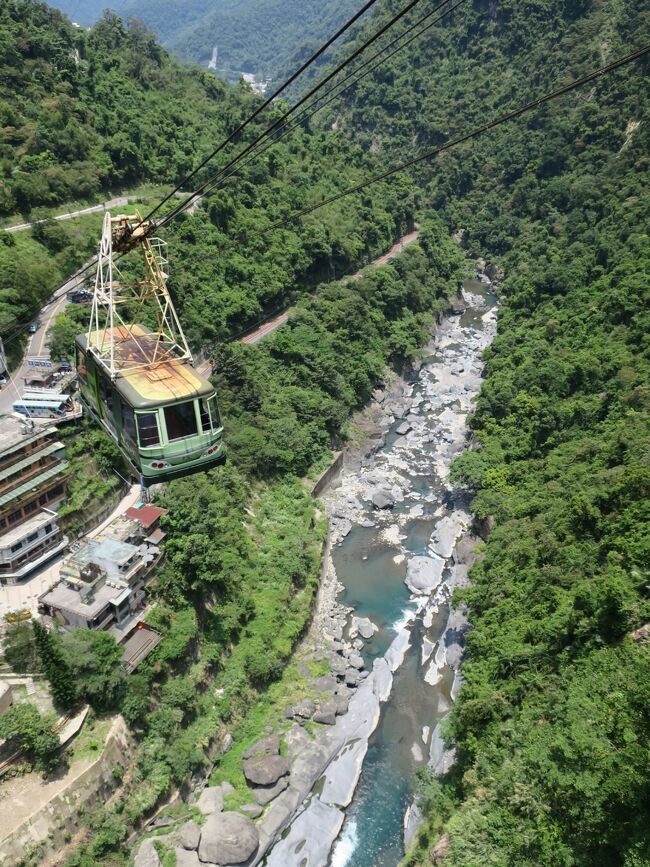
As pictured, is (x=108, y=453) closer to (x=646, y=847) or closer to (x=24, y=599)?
(x=24, y=599)

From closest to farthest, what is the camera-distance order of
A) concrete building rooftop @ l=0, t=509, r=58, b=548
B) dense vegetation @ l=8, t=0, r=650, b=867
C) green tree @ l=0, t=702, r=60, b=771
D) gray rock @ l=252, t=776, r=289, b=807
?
dense vegetation @ l=8, t=0, r=650, b=867
green tree @ l=0, t=702, r=60, b=771
gray rock @ l=252, t=776, r=289, b=807
concrete building rooftop @ l=0, t=509, r=58, b=548

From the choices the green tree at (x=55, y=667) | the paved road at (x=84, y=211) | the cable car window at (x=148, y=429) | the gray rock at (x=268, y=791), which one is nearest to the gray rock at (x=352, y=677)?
the gray rock at (x=268, y=791)

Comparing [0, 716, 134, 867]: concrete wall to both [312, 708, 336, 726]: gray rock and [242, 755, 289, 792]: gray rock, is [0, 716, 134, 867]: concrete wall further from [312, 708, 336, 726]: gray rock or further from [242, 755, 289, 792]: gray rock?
[312, 708, 336, 726]: gray rock

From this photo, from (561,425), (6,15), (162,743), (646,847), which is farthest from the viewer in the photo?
(6,15)

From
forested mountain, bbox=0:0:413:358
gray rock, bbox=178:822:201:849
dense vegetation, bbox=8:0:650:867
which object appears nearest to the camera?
dense vegetation, bbox=8:0:650:867

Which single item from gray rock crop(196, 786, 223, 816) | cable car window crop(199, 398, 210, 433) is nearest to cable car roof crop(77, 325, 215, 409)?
cable car window crop(199, 398, 210, 433)

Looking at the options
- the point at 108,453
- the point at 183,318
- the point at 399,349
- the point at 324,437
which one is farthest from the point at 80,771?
the point at 399,349

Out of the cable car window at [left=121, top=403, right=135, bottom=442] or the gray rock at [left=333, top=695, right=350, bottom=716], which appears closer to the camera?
the cable car window at [left=121, top=403, right=135, bottom=442]
